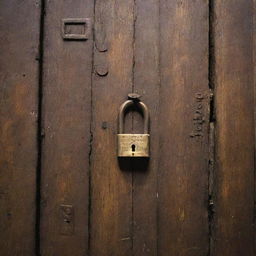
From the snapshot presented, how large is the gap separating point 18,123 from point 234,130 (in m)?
0.67

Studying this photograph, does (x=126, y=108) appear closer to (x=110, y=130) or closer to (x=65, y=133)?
(x=110, y=130)

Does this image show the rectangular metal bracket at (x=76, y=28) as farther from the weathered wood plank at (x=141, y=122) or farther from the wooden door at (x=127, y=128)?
the weathered wood plank at (x=141, y=122)

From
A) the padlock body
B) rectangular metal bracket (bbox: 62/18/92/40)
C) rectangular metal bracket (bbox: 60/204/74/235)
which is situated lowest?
rectangular metal bracket (bbox: 60/204/74/235)

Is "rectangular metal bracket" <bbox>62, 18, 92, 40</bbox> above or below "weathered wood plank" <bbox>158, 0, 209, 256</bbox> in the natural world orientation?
above

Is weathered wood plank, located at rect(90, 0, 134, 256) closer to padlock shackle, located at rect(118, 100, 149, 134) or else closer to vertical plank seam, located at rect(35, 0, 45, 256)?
padlock shackle, located at rect(118, 100, 149, 134)

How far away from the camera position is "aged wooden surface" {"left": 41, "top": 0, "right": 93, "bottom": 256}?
2.81 ft

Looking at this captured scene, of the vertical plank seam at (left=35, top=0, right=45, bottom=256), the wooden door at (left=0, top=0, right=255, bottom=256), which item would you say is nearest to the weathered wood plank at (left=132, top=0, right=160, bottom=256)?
the wooden door at (left=0, top=0, right=255, bottom=256)

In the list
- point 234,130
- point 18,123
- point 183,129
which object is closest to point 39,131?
point 18,123

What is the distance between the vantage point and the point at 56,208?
0.86 m

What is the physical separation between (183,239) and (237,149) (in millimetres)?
322

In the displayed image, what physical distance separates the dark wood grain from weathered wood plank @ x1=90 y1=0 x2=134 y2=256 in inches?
7.6

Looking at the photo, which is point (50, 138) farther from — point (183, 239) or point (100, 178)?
point (183, 239)

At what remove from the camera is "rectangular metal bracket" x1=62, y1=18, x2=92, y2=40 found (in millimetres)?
880

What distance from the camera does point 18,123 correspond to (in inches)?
34.1
